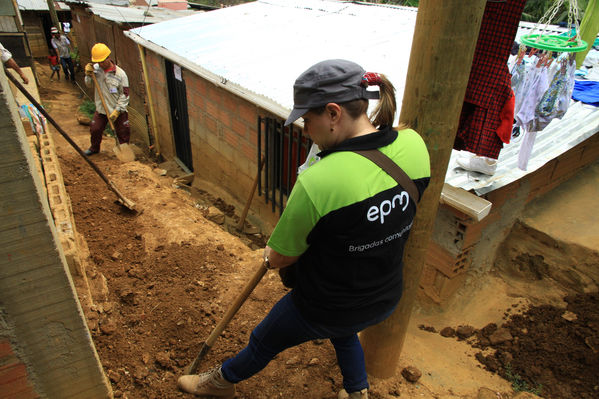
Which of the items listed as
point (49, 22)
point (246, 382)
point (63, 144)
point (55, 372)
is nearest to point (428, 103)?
point (246, 382)

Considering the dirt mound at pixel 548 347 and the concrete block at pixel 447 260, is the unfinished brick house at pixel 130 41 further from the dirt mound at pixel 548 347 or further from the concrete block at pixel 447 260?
the dirt mound at pixel 548 347

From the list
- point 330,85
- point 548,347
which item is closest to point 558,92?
point 548,347

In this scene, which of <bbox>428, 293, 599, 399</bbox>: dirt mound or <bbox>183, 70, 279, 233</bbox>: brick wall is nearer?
<bbox>428, 293, 599, 399</bbox>: dirt mound

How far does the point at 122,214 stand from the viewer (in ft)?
16.1

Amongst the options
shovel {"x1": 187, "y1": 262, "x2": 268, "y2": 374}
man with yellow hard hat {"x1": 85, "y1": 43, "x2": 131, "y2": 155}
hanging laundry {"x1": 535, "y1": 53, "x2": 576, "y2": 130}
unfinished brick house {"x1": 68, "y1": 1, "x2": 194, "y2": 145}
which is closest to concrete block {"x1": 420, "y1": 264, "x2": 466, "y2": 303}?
hanging laundry {"x1": 535, "y1": 53, "x2": 576, "y2": 130}

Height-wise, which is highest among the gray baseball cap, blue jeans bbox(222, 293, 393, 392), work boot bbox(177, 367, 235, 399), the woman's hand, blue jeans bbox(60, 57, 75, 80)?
the gray baseball cap

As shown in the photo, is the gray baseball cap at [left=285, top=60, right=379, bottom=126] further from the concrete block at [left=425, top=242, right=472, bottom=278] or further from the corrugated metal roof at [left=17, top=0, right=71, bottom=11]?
the corrugated metal roof at [left=17, top=0, right=71, bottom=11]

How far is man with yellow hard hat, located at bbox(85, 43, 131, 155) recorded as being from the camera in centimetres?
687

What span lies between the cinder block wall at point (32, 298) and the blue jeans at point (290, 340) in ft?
2.61

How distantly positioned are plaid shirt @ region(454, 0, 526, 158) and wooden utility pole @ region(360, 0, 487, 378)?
1.07 meters

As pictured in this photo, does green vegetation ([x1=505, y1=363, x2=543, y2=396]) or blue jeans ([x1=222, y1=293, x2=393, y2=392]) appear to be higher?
blue jeans ([x1=222, y1=293, x2=393, y2=392])

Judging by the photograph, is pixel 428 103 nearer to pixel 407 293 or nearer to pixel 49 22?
pixel 407 293

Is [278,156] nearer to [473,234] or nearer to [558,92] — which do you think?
[473,234]

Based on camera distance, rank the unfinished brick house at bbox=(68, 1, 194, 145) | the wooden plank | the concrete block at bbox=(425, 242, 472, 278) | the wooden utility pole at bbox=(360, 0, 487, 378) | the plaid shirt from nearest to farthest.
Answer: the wooden utility pole at bbox=(360, 0, 487, 378)
the plaid shirt
the wooden plank
the concrete block at bbox=(425, 242, 472, 278)
the unfinished brick house at bbox=(68, 1, 194, 145)
